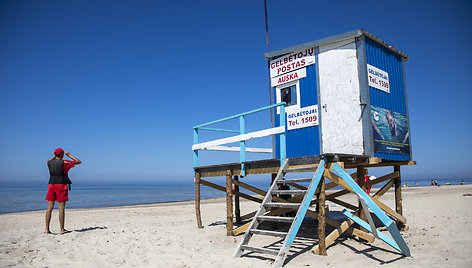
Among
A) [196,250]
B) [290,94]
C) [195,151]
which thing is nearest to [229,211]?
[196,250]

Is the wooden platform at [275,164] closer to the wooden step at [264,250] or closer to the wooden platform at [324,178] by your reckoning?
the wooden platform at [324,178]

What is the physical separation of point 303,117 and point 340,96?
3.29 ft

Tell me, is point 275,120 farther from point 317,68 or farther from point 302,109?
point 317,68

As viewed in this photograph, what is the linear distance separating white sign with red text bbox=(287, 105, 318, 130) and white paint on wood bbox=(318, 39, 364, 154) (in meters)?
0.18

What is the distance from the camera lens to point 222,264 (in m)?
Result: 5.83

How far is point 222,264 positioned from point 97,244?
120 inches

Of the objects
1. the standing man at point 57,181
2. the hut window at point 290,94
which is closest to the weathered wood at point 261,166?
the hut window at point 290,94

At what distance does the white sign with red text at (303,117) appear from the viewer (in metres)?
7.95

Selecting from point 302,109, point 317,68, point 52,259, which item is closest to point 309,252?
point 302,109

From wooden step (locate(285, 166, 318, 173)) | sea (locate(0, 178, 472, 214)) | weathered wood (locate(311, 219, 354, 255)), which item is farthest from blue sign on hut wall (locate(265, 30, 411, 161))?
sea (locate(0, 178, 472, 214))

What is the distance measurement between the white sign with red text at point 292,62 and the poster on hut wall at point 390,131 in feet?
6.25

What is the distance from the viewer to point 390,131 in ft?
27.3

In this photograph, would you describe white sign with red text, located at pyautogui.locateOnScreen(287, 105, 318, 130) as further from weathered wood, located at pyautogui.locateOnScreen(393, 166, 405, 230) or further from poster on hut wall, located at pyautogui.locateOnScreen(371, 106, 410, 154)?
weathered wood, located at pyautogui.locateOnScreen(393, 166, 405, 230)

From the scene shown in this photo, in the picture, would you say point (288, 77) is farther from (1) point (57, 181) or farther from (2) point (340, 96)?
(1) point (57, 181)
